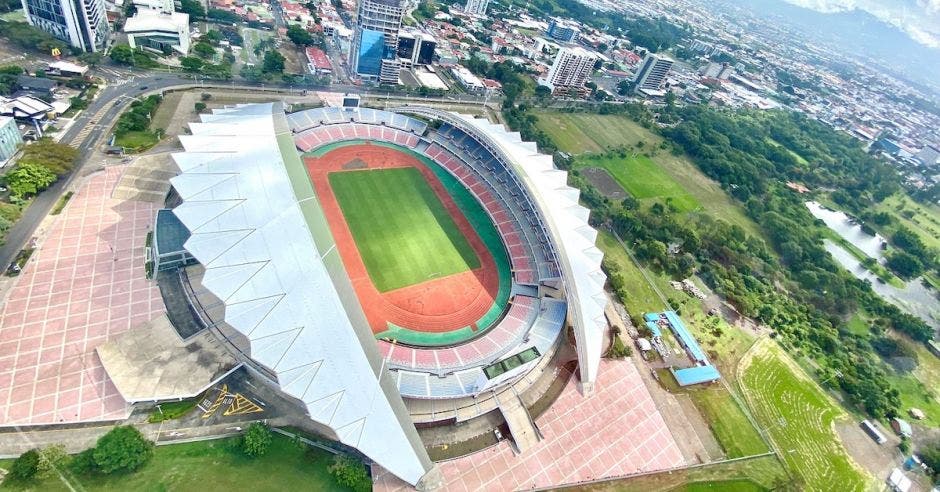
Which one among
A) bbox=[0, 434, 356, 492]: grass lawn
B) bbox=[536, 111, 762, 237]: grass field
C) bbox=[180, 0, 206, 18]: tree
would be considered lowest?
bbox=[0, 434, 356, 492]: grass lawn

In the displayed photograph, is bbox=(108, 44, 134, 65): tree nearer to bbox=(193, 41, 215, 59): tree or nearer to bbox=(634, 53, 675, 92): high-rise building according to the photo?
bbox=(193, 41, 215, 59): tree

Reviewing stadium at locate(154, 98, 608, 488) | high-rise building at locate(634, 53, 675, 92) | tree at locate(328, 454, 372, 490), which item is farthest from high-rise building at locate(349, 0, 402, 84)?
high-rise building at locate(634, 53, 675, 92)

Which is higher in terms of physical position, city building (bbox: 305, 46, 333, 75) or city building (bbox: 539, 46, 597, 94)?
city building (bbox: 539, 46, 597, 94)

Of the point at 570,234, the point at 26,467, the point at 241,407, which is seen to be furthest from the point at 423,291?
the point at 26,467

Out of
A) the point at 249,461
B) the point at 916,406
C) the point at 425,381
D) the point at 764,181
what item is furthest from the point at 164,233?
the point at 764,181

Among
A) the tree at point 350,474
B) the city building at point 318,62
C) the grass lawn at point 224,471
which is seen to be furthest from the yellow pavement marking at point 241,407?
the city building at point 318,62

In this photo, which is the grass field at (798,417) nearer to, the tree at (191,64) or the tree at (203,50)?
the tree at (191,64)

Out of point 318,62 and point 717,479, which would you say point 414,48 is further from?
point 717,479
